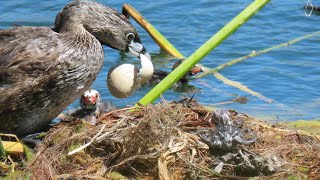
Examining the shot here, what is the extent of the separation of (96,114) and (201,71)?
424cm

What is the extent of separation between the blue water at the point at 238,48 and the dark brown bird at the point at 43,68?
2792 mm

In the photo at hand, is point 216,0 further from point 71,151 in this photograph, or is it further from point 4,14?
point 71,151

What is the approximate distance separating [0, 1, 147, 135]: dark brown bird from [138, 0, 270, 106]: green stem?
1.86 feet

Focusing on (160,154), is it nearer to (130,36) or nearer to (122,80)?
(122,80)

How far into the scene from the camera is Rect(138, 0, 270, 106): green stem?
7844 mm

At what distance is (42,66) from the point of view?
25.2 feet

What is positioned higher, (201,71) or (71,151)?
(71,151)

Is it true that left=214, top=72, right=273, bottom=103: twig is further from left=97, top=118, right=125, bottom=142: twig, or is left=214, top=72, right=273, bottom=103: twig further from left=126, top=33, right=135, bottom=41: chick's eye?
left=97, top=118, right=125, bottom=142: twig

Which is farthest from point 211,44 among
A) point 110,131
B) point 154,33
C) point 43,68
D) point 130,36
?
point 154,33

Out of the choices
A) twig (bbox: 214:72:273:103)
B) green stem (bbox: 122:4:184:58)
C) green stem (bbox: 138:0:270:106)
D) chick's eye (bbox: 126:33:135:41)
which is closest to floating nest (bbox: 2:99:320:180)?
green stem (bbox: 138:0:270:106)

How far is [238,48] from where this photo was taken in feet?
45.8

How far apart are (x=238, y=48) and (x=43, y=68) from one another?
663cm

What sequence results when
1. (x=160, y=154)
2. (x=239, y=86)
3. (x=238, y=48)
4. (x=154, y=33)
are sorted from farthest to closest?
(x=238, y=48) < (x=154, y=33) < (x=239, y=86) < (x=160, y=154)

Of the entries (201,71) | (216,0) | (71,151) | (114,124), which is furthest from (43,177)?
(216,0)
